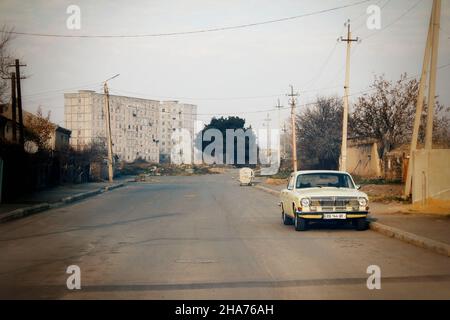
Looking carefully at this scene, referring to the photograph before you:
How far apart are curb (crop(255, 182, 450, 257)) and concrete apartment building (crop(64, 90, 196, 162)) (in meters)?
99.5

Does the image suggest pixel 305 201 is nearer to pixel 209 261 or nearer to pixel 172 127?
pixel 209 261

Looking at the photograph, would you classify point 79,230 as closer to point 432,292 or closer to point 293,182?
point 293,182

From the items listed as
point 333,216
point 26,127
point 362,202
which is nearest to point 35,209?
point 333,216

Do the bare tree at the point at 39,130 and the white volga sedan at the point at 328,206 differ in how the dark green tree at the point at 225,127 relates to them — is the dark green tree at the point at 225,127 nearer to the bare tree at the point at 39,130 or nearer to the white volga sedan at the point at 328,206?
the bare tree at the point at 39,130

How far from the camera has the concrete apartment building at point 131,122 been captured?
13238 cm

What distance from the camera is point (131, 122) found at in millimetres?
146500

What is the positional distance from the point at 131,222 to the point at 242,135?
4329 inches

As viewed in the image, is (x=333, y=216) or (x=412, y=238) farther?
(x=333, y=216)

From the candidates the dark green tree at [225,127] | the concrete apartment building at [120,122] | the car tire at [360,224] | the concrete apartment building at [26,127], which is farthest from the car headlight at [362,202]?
the dark green tree at [225,127]

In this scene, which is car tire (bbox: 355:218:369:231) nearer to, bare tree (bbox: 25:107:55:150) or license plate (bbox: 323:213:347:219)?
license plate (bbox: 323:213:347:219)

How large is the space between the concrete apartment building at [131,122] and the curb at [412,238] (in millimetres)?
99525

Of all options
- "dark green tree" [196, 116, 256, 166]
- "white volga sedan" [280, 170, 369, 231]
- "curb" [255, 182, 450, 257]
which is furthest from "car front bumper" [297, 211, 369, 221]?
"dark green tree" [196, 116, 256, 166]

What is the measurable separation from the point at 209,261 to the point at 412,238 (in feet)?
17.3

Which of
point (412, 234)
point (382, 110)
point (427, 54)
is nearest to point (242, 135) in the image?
point (382, 110)
